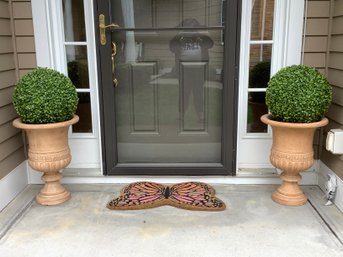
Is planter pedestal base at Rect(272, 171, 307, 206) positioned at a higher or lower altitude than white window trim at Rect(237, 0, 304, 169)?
lower

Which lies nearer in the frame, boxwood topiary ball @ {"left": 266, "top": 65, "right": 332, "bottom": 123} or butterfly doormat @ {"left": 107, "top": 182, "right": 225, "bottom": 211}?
boxwood topiary ball @ {"left": 266, "top": 65, "right": 332, "bottom": 123}

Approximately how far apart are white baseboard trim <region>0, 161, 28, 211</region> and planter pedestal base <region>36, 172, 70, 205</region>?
8.0 inches

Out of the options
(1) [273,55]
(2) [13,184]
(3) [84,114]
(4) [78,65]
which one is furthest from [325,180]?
(2) [13,184]

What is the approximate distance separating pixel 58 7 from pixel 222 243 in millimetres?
2071

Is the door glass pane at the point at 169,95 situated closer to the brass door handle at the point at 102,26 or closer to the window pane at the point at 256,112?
the brass door handle at the point at 102,26

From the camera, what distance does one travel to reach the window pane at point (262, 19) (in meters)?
2.85

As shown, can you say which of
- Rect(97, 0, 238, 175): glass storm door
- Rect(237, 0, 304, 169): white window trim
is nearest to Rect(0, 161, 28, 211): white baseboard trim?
Rect(97, 0, 238, 175): glass storm door

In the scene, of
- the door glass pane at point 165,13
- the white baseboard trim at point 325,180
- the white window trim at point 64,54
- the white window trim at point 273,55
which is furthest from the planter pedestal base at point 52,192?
the white baseboard trim at point 325,180

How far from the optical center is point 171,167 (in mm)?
3033

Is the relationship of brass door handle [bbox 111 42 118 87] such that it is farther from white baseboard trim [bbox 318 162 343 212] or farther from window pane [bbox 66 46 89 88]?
white baseboard trim [bbox 318 162 343 212]

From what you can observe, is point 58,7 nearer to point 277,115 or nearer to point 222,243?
point 277,115

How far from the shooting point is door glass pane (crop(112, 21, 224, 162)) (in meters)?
2.90

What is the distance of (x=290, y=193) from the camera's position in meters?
2.72

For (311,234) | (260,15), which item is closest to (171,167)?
(311,234)
